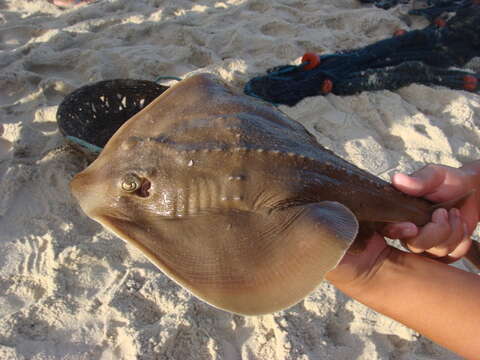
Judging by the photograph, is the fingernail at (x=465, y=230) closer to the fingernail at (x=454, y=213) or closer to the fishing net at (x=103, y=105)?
the fingernail at (x=454, y=213)

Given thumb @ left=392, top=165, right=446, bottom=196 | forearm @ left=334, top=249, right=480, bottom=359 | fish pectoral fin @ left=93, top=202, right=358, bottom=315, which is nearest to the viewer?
fish pectoral fin @ left=93, top=202, right=358, bottom=315

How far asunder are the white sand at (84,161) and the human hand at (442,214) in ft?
1.96

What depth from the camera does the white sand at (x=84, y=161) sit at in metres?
2.05

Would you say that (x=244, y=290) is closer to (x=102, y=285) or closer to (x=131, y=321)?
(x=131, y=321)

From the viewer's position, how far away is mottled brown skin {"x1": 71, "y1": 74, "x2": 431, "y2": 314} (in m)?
1.28

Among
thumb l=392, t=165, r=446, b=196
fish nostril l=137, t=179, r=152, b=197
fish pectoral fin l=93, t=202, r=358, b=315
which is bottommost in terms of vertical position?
thumb l=392, t=165, r=446, b=196

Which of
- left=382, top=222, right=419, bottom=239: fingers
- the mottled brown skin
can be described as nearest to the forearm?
left=382, top=222, right=419, bottom=239: fingers

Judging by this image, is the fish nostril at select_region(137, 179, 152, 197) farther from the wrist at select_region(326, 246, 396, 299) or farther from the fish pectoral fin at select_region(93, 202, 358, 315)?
the wrist at select_region(326, 246, 396, 299)

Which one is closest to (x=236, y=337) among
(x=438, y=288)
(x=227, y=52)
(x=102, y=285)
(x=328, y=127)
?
(x=102, y=285)

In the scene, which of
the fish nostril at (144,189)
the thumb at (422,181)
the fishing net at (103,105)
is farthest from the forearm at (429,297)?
the fishing net at (103,105)

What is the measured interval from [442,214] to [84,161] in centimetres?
258

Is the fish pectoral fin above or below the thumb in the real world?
above

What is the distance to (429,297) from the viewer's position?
5.59 feet

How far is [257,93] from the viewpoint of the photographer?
142 inches
